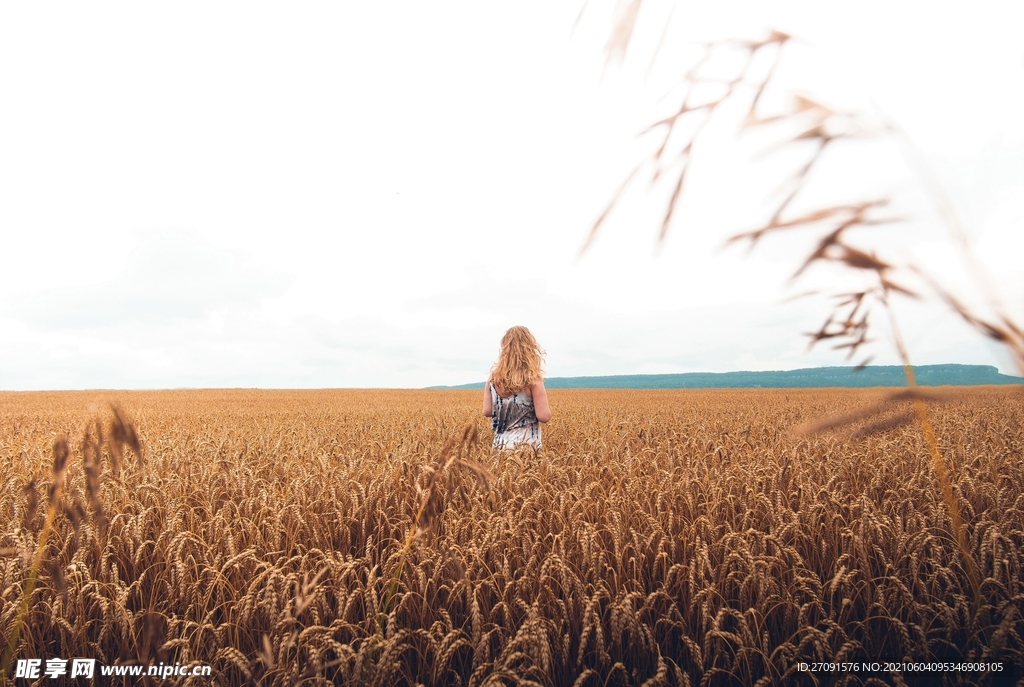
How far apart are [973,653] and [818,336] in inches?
75.7

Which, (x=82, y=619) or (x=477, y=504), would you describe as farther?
(x=477, y=504)

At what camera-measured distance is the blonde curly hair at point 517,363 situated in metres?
5.32

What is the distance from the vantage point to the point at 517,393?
5.43 metres

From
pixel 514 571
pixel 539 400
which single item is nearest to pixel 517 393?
pixel 539 400

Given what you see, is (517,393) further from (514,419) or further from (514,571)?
(514,571)

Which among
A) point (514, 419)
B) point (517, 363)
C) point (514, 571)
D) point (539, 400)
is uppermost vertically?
point (517, 363)

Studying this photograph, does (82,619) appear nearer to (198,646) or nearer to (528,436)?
(198,646)

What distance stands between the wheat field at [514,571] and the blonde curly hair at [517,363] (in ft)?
2.14

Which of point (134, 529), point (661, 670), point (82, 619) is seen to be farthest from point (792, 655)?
point (134, 529)

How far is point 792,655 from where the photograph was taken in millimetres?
2092

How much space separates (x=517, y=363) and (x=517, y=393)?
0.98ft

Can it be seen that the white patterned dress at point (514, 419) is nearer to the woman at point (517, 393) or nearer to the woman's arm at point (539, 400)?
the woman at point (517, 393)

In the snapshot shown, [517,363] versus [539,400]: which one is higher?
[517,363]

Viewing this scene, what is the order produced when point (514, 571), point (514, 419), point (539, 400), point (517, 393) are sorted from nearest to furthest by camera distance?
point (514, 571) < point (539, 400) < point (517, 393) < point (514, 419)
